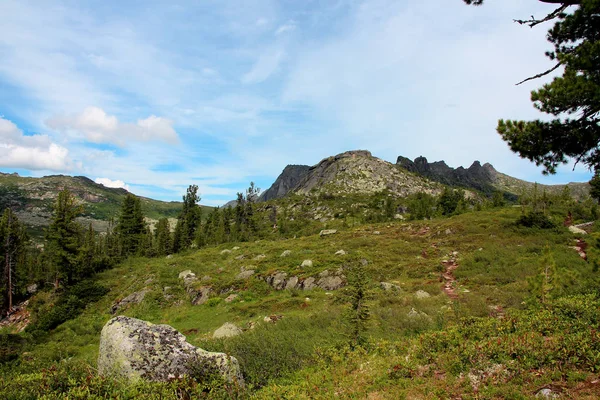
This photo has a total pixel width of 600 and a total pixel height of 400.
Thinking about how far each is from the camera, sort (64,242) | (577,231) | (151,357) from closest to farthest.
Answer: (151,357) → (577,231) → (64,242)

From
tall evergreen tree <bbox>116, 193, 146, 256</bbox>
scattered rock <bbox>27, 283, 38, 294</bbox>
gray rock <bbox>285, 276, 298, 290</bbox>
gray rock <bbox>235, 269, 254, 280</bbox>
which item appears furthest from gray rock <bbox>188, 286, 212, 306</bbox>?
scattered rock <bbox>27, 283, 38, 294</bbox>

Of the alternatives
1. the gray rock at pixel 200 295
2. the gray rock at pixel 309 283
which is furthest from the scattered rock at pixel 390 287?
the gray rock at pixel 200 295

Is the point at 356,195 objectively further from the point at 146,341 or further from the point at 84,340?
the point at 146,341

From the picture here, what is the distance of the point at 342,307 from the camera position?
18.7 meters

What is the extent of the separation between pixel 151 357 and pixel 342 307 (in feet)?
40.3

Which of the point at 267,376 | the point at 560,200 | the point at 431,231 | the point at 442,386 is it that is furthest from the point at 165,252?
the point at 560,200

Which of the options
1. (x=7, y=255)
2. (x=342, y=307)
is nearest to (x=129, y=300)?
(x=342, y=307)

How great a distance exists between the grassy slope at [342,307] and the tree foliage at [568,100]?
5.70 meters

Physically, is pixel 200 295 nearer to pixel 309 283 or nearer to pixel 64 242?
pixel 309 283

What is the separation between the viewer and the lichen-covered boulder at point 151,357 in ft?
27.9

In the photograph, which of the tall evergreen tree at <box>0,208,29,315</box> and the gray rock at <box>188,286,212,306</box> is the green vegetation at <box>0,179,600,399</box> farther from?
the tall evergreen tree at <box>0,208,29,315</box>

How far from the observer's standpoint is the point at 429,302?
60.0ft

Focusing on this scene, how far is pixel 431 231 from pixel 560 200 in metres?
32.5

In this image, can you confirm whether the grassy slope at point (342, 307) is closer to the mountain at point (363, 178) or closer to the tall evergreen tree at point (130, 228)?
the tall evergreen tree at point (130, 228)
